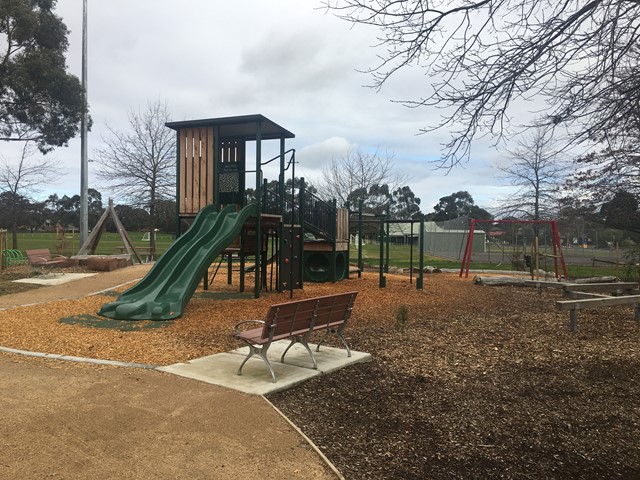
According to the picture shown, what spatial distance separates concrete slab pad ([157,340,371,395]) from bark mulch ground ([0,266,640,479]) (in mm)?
170

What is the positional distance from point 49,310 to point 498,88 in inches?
344

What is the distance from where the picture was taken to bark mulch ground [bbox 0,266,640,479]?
355 centimetres

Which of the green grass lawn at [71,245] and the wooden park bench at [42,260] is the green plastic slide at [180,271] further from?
the green grass lawn at [71,245]

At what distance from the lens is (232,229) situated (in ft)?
34.2

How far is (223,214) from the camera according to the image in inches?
438

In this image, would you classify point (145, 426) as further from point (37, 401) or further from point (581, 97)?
point (581, 97)

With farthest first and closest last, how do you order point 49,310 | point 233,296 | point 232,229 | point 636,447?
point 233,296
point 232,229
point 49,310
point 636,447

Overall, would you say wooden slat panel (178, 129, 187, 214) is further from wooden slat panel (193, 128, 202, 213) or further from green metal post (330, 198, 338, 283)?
green metal post (330, 198, 338, 283)

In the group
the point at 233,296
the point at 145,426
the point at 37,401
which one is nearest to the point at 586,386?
the point at 145,426

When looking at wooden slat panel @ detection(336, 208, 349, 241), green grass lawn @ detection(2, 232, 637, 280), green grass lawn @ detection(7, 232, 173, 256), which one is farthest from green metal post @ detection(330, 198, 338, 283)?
green grass lawn @ detection(7, 232, 173, 256)

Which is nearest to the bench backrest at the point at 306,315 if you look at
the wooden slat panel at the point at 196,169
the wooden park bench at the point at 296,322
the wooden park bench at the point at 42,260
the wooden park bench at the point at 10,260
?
the wooden park bench at the point at 296,322

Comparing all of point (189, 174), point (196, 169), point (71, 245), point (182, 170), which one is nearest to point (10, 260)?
point (71, 245)

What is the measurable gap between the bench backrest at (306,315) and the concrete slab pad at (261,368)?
417 millimetres

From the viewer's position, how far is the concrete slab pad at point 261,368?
4.89m
